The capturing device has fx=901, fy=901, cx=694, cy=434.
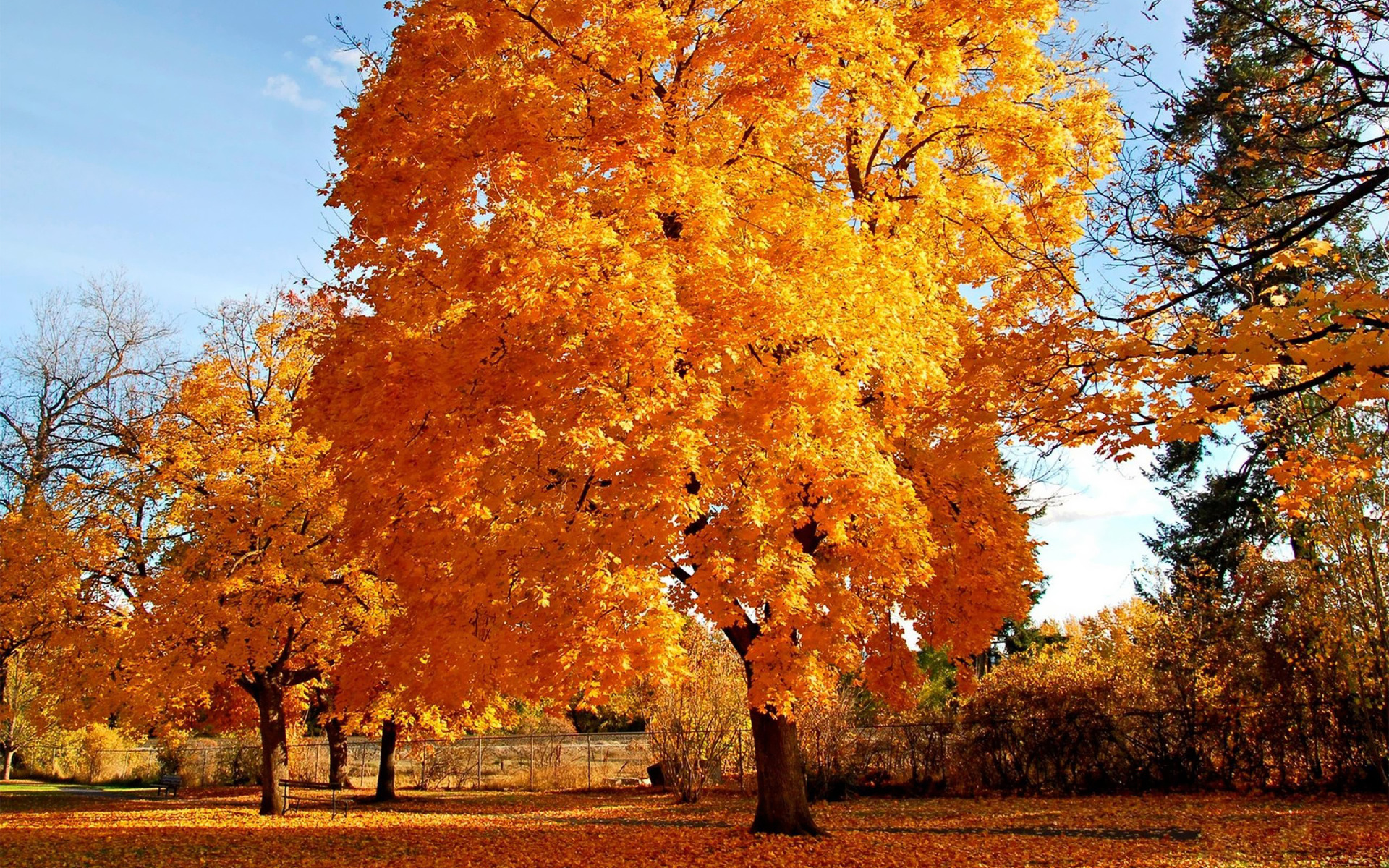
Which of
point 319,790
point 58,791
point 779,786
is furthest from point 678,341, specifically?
point 58,791

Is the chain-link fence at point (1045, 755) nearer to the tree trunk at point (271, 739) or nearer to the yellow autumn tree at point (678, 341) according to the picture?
the tree trunk at point (271, 739)

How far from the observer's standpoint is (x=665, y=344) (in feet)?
23.8

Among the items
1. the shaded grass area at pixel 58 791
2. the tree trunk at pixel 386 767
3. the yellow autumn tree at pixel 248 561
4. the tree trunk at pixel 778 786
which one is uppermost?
the yellow autumn tree at pixel 248 561

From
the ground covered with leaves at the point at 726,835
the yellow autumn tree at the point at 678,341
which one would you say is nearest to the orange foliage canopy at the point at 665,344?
the yellow autumn tree at the point at 678,341

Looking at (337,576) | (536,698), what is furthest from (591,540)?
(337,576)

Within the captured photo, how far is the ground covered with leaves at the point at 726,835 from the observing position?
9.40 meters

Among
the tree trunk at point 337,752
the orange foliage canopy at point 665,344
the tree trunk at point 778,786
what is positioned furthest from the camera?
the tree trunk at point 337,752

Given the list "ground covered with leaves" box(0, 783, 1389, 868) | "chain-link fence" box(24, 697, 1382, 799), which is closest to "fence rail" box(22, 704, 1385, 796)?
"chain-link fence" box(24, 697, 1382, 799)

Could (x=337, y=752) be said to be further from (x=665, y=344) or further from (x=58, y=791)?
(x=665, y=344)

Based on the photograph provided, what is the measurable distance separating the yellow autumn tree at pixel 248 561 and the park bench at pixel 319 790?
19 centimetres

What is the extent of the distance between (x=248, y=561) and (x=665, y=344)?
1148 centimetres

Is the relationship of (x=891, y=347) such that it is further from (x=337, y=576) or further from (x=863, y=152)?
(x=337, y=576)

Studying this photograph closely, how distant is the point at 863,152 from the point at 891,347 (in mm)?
3600

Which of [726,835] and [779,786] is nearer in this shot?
[779,786]
